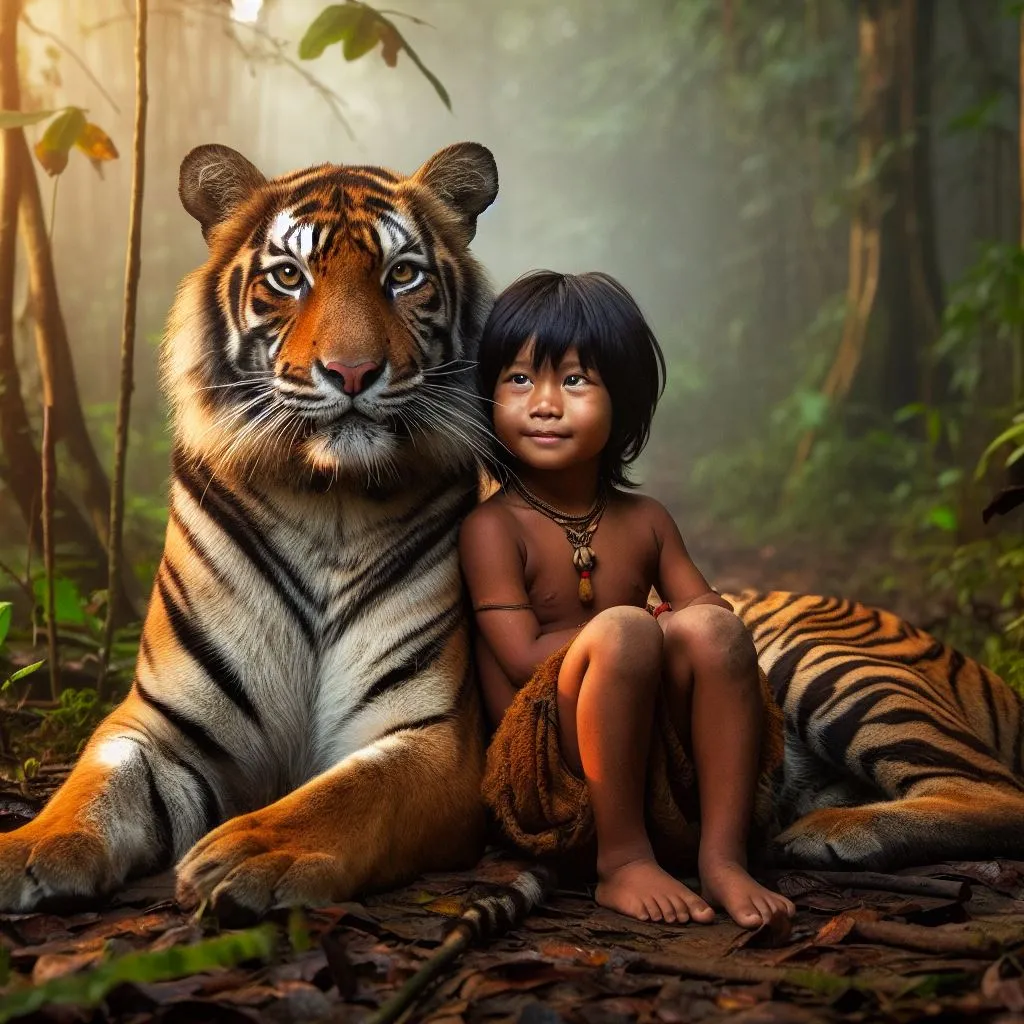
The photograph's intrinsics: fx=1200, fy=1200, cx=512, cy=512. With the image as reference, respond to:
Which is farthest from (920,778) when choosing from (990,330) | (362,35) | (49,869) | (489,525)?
(990,330)

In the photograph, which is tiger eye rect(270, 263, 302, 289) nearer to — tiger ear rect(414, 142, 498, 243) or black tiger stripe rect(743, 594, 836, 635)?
tiger ear rect(414, 142, 498, 243)

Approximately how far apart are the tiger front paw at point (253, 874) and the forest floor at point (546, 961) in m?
0.03

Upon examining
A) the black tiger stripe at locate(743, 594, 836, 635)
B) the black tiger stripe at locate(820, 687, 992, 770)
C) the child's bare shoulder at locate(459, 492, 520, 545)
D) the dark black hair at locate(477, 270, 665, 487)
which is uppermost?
the dark black hair at locate(477, 270, 665, 487)

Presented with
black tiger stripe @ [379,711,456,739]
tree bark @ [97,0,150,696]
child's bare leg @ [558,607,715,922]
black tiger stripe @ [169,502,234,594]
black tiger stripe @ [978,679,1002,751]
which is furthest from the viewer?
tree bark @ [97,0,150,696]

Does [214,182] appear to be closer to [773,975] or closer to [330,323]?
[330,323]

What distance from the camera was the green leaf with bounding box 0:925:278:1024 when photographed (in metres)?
1.22

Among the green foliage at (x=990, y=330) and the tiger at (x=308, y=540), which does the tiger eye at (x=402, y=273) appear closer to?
the tiger at (x=308, y=540)

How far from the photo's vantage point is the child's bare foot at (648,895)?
1.88 m

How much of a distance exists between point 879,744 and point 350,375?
4.33ft

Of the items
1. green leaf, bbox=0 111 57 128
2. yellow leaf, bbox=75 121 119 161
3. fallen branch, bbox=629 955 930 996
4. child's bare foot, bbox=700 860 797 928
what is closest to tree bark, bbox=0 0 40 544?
yellow leaf, bbox=75 121 119 161

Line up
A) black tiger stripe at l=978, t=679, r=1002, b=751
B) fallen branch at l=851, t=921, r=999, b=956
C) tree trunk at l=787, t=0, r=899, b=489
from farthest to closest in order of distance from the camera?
tree trunk at l=787, t=0, r=899, b=489 → black tiger stripe at l=978, t=679, r=1002, b=751 → fallen branch at l=851, t=921, r=999, b=956

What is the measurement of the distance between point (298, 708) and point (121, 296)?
4.35m

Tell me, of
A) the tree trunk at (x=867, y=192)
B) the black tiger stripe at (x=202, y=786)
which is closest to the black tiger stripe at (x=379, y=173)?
the black tiger stripe at (x=202, y=786)

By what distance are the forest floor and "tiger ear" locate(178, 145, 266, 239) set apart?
4.26ft
